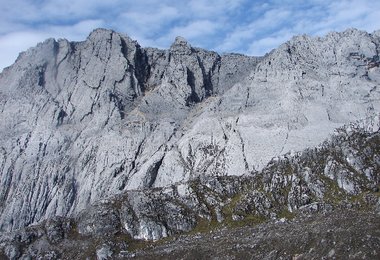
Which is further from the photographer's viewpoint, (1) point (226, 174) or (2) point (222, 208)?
(1) point (226, 174)

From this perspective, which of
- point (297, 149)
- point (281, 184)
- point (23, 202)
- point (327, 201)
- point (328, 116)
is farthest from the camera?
point (23, 202)

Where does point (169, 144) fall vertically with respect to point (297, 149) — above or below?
above

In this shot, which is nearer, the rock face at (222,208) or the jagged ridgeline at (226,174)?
the rock face at (222,208)

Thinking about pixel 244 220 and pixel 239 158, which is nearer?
pixel 244 220

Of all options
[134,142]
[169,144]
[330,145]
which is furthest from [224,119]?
[330,145]

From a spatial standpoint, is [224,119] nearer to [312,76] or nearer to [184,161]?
[184,161]

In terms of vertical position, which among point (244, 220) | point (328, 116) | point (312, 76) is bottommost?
Answer: point (244, 220)

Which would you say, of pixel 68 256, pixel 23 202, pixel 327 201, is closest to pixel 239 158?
pixel 327 201

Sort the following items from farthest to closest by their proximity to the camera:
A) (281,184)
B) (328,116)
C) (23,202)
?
(23,202) → (328,116) → (281,184)

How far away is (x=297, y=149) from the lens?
16700cm

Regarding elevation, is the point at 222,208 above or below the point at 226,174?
below

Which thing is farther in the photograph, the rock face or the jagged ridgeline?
the jagged ridgeline

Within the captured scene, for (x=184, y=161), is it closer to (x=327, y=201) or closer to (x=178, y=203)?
(x=178, y=203)

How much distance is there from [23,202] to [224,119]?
79000mm
